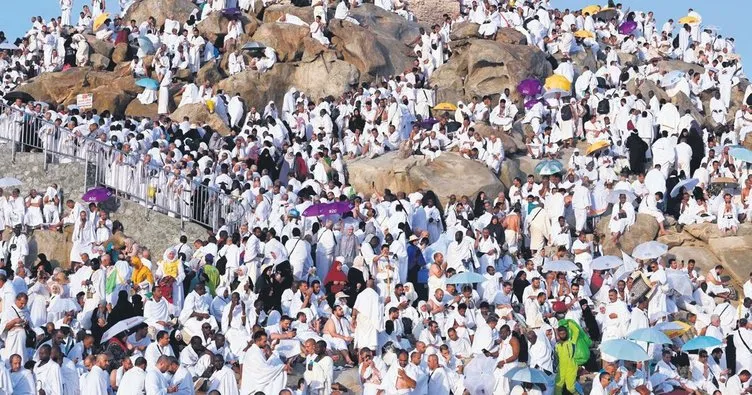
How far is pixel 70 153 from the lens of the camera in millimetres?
33594

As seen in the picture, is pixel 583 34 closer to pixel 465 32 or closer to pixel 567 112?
pixel 465 32

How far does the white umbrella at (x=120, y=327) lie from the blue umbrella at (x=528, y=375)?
5995 mm

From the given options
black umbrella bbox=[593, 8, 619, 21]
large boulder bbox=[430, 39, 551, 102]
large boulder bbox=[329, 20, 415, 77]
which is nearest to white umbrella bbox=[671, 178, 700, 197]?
large boulder bbox=[430, 39, 551, 102]

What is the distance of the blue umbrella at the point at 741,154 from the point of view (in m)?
34.1

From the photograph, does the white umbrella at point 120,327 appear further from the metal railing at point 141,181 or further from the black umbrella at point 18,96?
the black umbrella at point 18,96

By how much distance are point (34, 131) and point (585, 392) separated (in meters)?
14.4

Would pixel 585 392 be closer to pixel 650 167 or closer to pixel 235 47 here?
pixel 650 167

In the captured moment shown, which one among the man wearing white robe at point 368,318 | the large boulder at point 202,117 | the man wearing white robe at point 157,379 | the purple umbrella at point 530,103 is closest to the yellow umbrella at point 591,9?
the purple umbrella at point 530,103

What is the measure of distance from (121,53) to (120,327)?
2014 centimetres

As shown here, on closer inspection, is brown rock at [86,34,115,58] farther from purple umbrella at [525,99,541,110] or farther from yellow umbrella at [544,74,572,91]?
yellow umbrella at [544,74,572,91]

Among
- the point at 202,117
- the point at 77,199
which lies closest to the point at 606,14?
the point at 202,117

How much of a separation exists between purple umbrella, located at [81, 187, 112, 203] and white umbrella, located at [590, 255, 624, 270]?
1002 centimetres

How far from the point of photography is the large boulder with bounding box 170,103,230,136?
127 ft

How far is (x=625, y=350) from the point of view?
2516 cm
